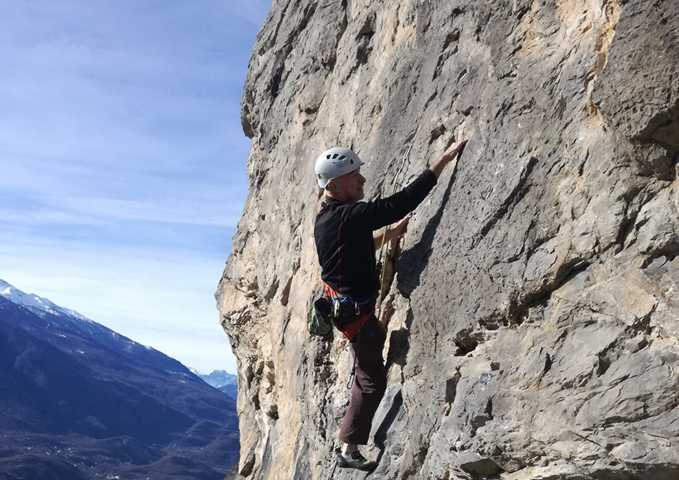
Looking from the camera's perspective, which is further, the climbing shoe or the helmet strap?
the helmet strap

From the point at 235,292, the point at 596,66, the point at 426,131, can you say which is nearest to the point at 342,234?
the point at 426,131

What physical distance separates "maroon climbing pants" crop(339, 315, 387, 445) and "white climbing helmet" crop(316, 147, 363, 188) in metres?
1.45

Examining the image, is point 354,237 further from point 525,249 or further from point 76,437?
point 76,437

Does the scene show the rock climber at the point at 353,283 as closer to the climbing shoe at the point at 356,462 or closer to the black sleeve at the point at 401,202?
the climbing shoe at the point at 356,462

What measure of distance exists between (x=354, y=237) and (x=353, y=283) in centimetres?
46

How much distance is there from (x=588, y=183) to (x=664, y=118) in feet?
2.14

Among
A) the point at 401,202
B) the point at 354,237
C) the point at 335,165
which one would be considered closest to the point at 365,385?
the point at 354,237

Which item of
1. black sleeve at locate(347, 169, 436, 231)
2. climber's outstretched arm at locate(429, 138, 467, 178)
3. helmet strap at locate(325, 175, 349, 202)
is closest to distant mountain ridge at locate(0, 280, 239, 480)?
helmet strap at locate(325, 175, 349, 202)

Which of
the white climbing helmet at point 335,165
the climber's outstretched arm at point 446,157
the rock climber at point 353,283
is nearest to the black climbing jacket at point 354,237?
the rock climber at point 353,283

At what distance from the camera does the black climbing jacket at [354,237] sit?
561 centimetres

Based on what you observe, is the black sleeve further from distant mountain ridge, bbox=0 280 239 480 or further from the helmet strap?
distant mountain ridge, bbox=0 280 239 480

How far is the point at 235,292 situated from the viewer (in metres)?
13.1

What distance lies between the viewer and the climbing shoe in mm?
5953

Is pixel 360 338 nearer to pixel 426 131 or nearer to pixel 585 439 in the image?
pixel 426 131
